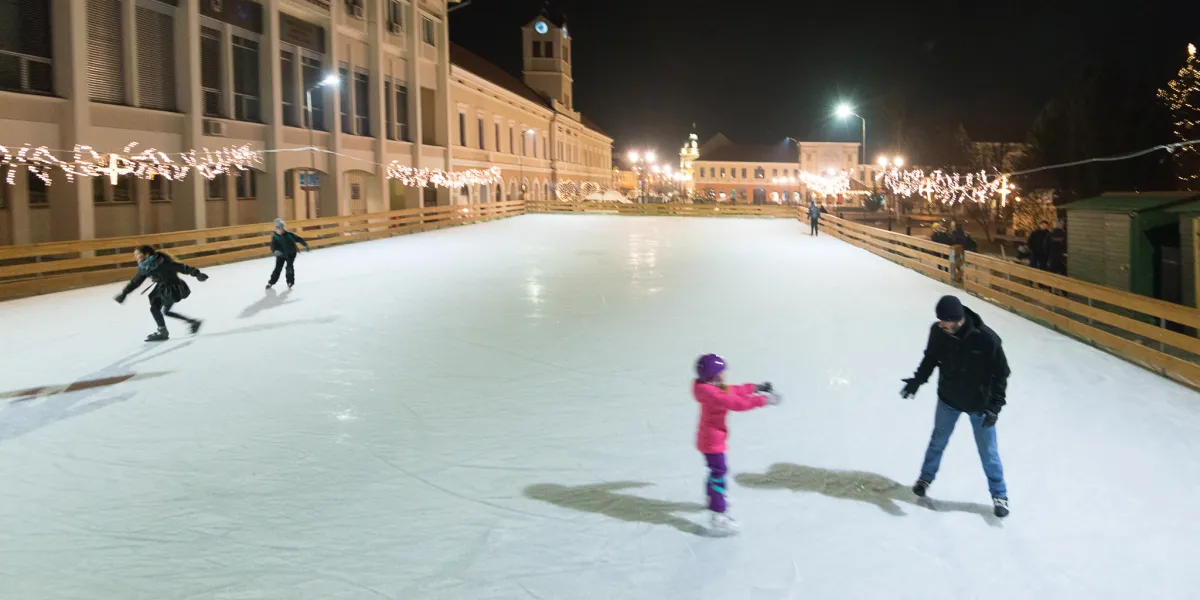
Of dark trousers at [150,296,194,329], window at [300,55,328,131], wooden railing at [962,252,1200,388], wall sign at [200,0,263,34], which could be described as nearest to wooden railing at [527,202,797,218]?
window at [300,55,328,131]

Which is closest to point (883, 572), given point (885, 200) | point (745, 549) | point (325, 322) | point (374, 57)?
point (745, 549)

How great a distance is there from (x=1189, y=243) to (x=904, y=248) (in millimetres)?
11152

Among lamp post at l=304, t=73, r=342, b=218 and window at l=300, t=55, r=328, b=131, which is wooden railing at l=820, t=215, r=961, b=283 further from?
window at l=300, t=55, r=328, b=131

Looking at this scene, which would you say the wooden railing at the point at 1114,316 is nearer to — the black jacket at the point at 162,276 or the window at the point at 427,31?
the black jacket at the point at 162,276

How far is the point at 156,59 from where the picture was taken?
22.0 m

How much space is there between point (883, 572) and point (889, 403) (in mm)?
4057

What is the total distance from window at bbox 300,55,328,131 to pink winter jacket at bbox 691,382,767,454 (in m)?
26.9

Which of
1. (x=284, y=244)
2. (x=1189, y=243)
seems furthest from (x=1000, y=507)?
(x=284, y=244)

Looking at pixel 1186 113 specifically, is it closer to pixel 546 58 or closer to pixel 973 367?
pixel 973 367

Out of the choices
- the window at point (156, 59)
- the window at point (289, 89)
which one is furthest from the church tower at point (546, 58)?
the window at point (156, 59)

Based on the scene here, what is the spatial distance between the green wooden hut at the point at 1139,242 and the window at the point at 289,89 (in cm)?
2325

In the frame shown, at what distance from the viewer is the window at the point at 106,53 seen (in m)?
19.7

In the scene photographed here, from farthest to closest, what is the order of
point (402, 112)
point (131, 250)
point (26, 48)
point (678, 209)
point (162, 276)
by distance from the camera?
point (678, 209)
point (402, 112)
point (131, 250)
point (26, 48)
point (162, 276)

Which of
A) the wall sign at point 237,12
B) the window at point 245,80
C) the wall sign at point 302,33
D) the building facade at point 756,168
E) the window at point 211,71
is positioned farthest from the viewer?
the building facade at point 756,168
